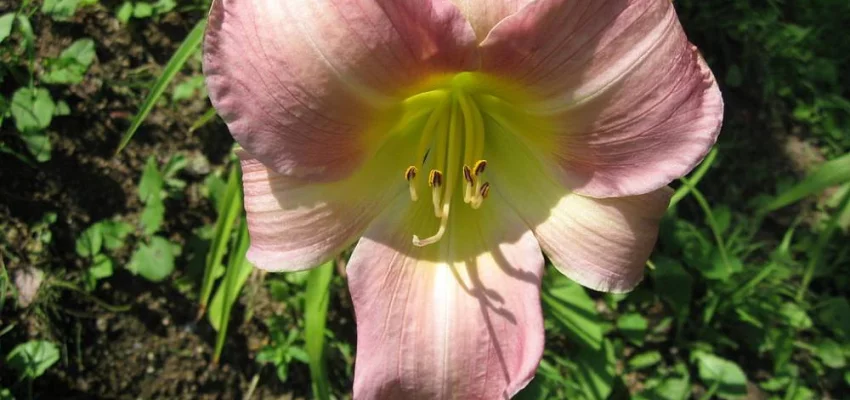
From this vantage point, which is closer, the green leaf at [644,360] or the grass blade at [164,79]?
the grass blade at [164,79]

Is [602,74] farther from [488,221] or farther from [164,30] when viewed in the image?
[164,30]

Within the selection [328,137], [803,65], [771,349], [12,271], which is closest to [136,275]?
[12,271]

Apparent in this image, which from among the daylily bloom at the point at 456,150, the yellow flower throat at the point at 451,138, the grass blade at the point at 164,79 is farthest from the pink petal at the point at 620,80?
the grass blade at the point at 164,79

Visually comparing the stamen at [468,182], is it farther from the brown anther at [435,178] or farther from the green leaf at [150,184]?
the green leaf at [150,184]

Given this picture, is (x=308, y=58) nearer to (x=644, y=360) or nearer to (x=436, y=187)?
(x=436, y=187)

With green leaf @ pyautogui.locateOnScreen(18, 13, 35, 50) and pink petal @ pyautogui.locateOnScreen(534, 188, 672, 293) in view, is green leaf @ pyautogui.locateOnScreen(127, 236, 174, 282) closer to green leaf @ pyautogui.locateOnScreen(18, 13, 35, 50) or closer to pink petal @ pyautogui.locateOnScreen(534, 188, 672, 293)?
green leaf @ pyautogui.locateOnScreen(18, 13, 35, 50)

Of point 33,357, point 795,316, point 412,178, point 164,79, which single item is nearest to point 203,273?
point 33,357

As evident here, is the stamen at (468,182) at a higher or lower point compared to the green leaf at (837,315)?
higher
